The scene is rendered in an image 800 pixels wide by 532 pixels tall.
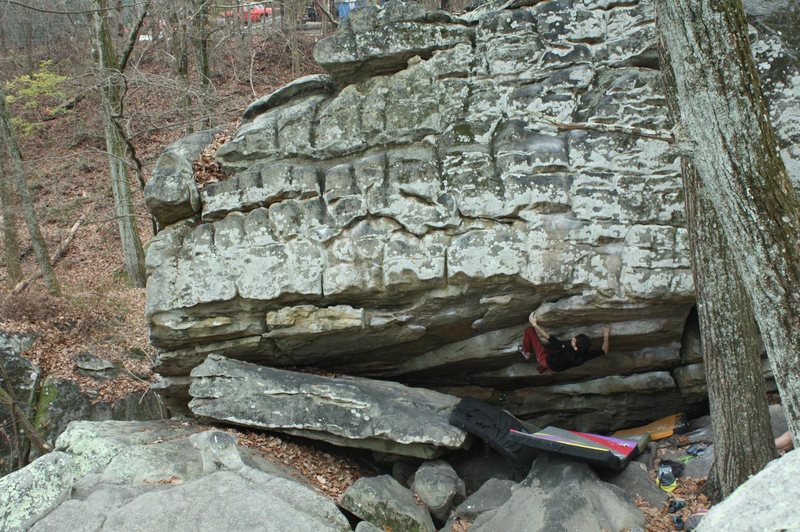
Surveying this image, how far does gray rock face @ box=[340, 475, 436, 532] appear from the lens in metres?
6.63

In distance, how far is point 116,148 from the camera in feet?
46.8

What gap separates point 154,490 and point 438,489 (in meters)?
2.60

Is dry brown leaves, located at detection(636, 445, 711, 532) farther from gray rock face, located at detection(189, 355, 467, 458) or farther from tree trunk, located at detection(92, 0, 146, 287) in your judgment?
tree trunk, located at detection(92, 0, 146, 287)

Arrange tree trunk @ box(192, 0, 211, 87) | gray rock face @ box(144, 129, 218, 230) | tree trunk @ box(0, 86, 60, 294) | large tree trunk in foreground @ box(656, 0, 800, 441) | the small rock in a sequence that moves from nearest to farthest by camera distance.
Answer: large tree trunk in foreground @ box(656, 0, 800, 441), gray rock face @ box(144, 129, 218, 230), the small rock, tree trunk @ box(0, 86, 60, 294), tree trunk @ box(192, 0, 211, 87)

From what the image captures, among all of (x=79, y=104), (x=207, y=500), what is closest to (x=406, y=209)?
(x=207, y=500)

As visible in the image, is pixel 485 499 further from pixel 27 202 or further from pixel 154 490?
pixel 27 202

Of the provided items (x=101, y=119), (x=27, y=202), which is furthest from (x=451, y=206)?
(x=101, y=119)

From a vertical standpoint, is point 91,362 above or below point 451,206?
below

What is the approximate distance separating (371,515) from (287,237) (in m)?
2.93

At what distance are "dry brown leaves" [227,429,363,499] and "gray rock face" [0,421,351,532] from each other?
10.6 inches

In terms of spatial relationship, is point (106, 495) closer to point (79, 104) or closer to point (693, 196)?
point (693, 196)

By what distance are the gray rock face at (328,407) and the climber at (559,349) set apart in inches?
44.1

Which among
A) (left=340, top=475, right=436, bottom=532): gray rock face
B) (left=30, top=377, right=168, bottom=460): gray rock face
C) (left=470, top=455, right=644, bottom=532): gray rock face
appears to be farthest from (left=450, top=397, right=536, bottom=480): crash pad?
(left=30, top=377, right=168, bottom=460): gray rock face

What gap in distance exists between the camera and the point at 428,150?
25.4 feet
